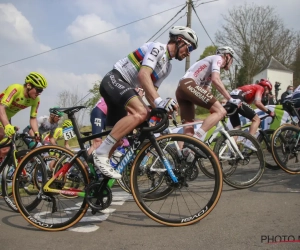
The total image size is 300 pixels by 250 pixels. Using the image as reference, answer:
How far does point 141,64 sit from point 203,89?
1.26 metres

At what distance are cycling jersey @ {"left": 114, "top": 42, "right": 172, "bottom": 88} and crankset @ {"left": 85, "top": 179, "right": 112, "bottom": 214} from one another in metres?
1.17

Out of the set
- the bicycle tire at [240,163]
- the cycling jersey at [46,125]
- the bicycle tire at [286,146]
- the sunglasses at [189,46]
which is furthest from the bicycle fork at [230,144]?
the cycling jersey at [46,125]

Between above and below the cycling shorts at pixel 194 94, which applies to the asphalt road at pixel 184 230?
below

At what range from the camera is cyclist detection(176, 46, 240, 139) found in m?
4.49

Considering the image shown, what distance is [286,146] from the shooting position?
5.46m

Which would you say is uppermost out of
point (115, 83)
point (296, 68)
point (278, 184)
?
point (296, 68)

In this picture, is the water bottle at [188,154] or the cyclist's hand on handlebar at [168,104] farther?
the water bottle at [188,154]

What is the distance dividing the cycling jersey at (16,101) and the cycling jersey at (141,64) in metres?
1.92

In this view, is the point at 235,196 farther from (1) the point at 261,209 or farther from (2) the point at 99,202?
(2) the point at 99,202

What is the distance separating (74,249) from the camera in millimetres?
2902

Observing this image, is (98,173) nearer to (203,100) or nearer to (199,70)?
(203,100)

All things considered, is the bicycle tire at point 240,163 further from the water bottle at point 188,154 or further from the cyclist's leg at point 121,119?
the cyclist's leg at point 121,119

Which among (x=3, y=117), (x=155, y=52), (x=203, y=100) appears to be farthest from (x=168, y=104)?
(x=3, y=117)

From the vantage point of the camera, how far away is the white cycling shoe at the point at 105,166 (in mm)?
3268
